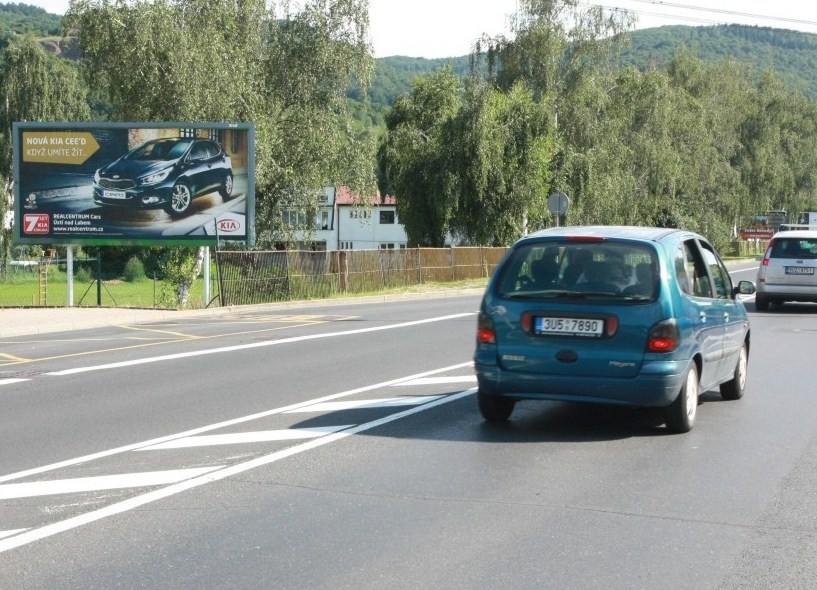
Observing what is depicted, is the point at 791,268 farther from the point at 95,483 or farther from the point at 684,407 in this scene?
the point at 95,483

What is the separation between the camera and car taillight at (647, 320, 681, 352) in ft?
29.1

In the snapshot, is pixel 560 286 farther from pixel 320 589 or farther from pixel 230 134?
pixel 230 134

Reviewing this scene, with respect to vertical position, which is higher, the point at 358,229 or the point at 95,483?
the point at 95,483

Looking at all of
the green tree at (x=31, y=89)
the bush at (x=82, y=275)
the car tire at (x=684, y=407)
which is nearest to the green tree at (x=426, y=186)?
the green tree at (x=31, y=89)

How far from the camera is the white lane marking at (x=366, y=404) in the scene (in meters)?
10.7

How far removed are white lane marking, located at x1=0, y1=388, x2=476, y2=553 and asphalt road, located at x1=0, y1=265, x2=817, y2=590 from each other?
0.02 metres

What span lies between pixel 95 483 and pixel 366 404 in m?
4.01

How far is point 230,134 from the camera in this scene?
1141 inches

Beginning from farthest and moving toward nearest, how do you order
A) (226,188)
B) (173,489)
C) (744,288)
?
(226,188) → (744,288) → (173,489)

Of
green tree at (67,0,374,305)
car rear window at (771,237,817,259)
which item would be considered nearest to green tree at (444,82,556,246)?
green tree at (67,0,374,305)

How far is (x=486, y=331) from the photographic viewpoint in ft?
30.9

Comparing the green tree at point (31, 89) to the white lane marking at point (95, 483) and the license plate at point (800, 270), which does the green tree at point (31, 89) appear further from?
the white lane marking at point (95, 483)

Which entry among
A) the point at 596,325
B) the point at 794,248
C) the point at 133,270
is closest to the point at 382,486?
the point at 596,325

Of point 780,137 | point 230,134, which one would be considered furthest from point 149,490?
point 780,137
